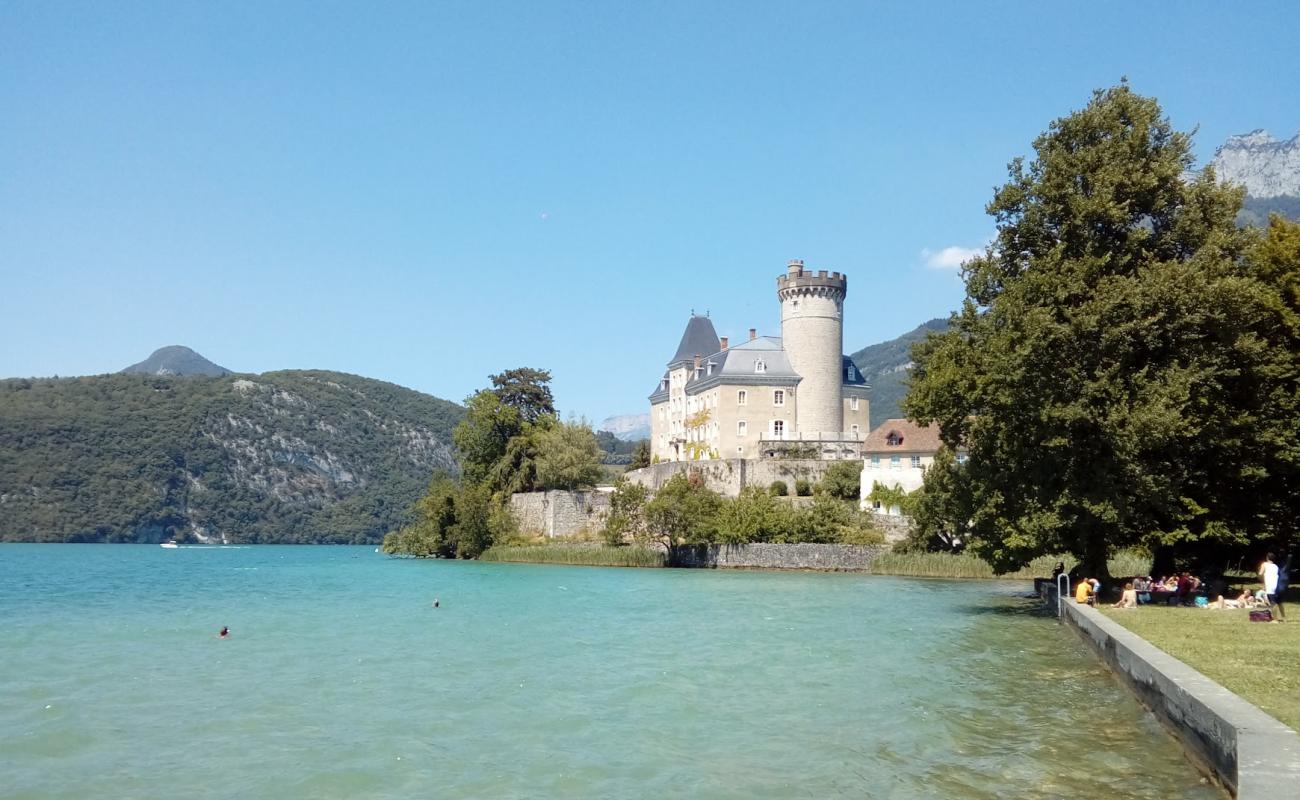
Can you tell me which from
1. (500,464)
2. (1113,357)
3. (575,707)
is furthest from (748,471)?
(575,707)

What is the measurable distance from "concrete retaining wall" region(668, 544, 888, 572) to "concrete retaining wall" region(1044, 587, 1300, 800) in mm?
37038

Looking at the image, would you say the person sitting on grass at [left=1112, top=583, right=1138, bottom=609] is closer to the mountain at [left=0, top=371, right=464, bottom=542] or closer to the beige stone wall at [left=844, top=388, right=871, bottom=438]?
the beige stone wall at [left=844, top=388, right=871, bottom=438]

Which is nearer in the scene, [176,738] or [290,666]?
[176,738]

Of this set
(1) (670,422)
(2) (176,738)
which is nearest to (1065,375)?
(2) (176,738)

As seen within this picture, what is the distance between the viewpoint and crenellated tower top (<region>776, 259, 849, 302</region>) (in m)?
71.6

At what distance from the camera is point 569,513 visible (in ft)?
213

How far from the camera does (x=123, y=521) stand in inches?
5349

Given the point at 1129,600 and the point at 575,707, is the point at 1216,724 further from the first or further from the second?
the point at 1129,600

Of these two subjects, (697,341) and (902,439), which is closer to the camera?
(902,439)

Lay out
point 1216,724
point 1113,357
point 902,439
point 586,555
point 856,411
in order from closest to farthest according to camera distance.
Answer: point 1216,724 < point 1113,357 < point 902,439 < point 586,555 < point 856,411

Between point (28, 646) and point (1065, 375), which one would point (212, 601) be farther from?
point (1065, 375)

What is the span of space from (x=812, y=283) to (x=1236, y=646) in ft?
191

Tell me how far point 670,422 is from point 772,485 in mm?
23425

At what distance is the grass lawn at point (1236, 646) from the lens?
10.8 m
